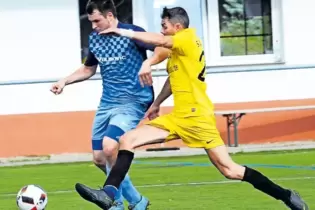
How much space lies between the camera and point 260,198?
39.7 feet

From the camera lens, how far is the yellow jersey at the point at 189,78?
10109 mm

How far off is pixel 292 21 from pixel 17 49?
4869 mm

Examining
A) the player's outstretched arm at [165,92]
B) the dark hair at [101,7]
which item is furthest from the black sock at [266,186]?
the dark hair at [101,7]

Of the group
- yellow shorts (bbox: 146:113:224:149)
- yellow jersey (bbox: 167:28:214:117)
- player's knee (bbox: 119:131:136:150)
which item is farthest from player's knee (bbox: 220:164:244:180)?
player's knee (bbox: 119:131:136:150)

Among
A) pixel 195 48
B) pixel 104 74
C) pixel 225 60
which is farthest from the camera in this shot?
pixel 225 60

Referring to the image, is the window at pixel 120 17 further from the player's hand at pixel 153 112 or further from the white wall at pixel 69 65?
the player's hand at pixel 153 112

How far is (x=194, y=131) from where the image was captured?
1015 centimetres

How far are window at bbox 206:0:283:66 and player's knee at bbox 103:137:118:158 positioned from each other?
976cm

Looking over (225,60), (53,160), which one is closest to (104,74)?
(53,160)

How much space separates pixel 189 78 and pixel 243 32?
10.4 m

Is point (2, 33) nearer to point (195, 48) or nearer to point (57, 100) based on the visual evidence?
point (57, 100)

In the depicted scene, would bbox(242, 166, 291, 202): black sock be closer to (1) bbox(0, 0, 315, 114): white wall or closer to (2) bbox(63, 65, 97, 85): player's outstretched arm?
(2) bbox(63, 65, 97, 85): player's outstretched arm

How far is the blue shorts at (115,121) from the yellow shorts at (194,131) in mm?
632

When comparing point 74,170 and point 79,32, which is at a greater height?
point 79,32
